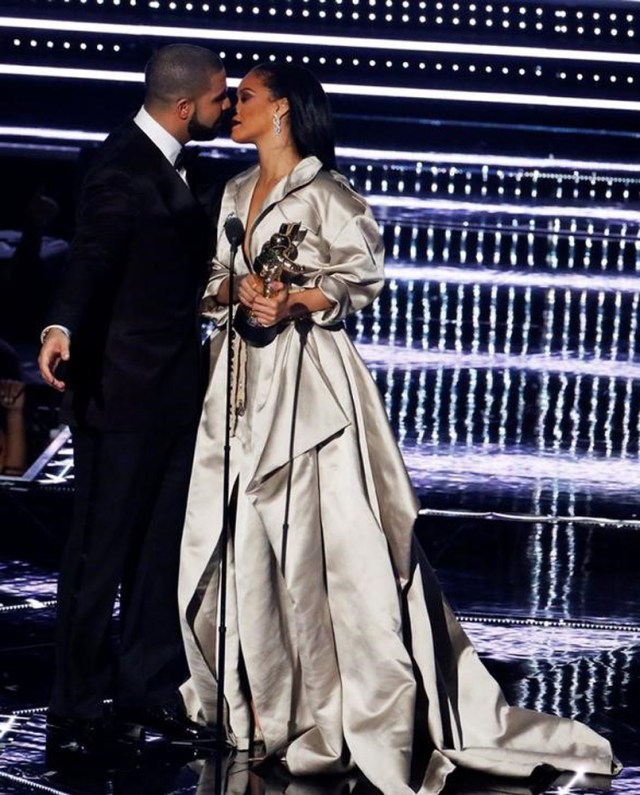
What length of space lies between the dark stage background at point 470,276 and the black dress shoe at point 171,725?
20 cm

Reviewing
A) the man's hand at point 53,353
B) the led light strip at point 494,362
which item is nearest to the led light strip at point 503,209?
the led light strip at point 494,362

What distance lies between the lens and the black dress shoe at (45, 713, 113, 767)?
4289 mm

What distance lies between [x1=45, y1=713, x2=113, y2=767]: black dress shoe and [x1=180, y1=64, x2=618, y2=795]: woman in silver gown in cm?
30

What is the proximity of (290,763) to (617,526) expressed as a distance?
8.47 ft

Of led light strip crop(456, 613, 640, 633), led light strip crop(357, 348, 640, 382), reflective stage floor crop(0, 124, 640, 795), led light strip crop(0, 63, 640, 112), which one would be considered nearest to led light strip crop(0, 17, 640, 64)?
led light strip crop(0, 63, 640, 112)

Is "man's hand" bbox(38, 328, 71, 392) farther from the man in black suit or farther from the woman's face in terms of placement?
the woman's face

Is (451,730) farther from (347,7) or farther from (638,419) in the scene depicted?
(347,7)

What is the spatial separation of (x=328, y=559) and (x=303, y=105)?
1.04 m

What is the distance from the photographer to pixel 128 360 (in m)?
4.32

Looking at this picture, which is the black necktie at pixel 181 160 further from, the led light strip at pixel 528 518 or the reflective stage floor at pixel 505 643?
the led light strip at pixel 528 518

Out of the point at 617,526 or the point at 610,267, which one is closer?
the point at 617,526

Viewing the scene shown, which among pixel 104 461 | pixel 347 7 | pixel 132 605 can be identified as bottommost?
pixel 132 605

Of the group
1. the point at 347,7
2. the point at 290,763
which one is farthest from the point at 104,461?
the point at 347,7

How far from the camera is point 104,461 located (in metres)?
4.35
